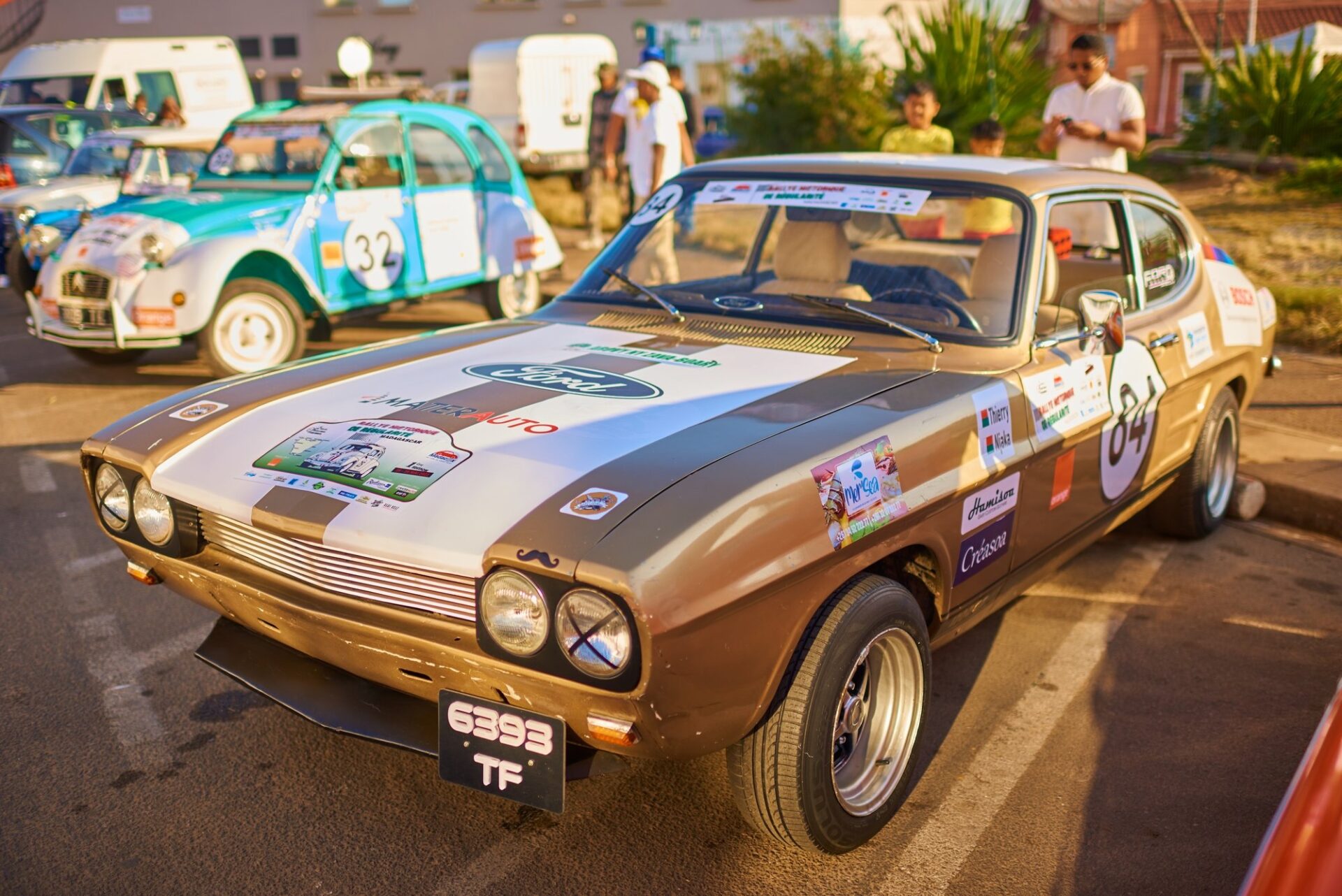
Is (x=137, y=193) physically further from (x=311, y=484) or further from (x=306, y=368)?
(x=311, y=484)

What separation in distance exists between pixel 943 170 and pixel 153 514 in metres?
→ 2.61

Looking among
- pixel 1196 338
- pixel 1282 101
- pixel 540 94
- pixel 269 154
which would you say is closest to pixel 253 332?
pixel 269 154

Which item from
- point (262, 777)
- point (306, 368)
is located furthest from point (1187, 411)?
point (262, 777)

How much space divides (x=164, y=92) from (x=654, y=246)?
1463 cm

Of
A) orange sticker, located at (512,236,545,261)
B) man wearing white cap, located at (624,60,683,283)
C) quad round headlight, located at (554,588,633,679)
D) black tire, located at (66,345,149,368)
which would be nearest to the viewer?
quad round headlight, located at (554,588,633,679)

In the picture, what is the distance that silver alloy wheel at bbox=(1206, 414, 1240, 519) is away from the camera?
496 centimetres

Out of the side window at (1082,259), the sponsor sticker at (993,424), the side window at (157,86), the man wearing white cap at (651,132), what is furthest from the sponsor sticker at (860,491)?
the side window at (157,86)

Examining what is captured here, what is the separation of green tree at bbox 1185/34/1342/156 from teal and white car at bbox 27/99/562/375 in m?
9.12

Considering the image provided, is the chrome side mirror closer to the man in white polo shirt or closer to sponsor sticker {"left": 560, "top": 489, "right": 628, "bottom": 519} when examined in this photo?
sponsor sticker {"left": 560, "top": 489, "right": 628, "bottom": 519}

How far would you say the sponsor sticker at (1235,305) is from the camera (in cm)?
486

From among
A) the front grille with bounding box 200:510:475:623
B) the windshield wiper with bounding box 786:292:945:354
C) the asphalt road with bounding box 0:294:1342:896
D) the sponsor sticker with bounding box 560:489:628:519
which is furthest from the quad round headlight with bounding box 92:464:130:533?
the windshield wiper with bounding box 786:292:945:354

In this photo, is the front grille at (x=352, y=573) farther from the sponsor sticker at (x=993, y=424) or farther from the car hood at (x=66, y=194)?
the car hood at (x=66, y=194)

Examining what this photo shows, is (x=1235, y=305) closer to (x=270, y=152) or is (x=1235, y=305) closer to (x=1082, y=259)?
(x=1082, y=259)

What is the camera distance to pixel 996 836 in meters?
2.96
